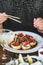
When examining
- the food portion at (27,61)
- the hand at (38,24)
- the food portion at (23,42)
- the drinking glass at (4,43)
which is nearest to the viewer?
the food portion at (27,61)

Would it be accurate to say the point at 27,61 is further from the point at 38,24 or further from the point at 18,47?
the point at 38,24

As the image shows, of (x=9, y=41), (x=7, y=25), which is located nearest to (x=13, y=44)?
(x=9, y=41)

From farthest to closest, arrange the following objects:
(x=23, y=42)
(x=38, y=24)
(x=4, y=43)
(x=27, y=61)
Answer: (x=38, y=24) < (x=23, y=42) < (x=4, y=43) < (x=27, y=61)

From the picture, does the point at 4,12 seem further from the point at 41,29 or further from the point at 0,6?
the point at 41,29

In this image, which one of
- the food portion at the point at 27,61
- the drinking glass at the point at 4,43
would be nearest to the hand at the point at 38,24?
the drinking glass at the point at 4,43

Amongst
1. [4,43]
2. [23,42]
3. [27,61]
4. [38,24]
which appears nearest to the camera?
[27,61]

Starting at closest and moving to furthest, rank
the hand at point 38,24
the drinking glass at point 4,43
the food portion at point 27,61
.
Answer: the food portion at point 27,61, the drinking glass at point 4,43, the hand at point 38,24

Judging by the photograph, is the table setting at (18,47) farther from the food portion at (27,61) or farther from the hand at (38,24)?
the hand at (38,24)

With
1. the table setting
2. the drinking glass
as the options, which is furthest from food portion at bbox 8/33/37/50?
the drinking glass

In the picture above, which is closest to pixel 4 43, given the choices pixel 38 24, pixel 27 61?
pixel 27 61

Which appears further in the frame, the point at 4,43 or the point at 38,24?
the point at 38,24
